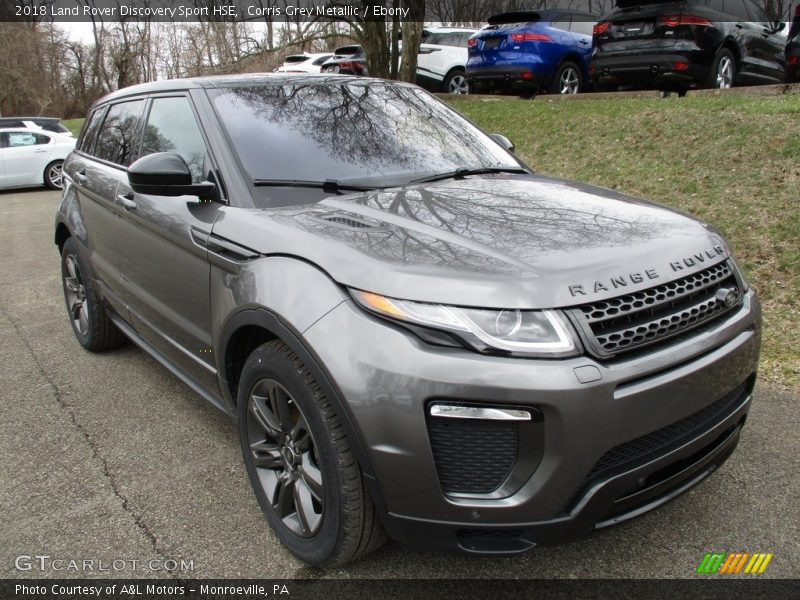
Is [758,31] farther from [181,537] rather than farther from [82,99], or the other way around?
[82,99]

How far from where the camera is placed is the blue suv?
1059 cm

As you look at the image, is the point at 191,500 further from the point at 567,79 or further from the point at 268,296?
the point at 567,79

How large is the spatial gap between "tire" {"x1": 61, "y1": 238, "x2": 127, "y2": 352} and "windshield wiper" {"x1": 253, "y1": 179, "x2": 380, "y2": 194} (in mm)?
2168

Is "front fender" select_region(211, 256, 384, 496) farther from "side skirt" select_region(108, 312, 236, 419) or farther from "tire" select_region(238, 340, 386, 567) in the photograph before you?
"side skirt" select_region(108, 312, 236, 419)

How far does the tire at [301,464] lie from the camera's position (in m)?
2.12

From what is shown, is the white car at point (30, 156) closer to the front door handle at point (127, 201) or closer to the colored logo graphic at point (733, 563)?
the front door handle at point (127, 201)

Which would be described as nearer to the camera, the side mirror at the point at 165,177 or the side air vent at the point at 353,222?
the side air vent at the point at 353,222

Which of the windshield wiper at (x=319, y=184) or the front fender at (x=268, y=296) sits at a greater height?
the windshield wiper at (x=319, y=184)

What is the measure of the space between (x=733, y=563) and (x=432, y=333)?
1465 millimetres

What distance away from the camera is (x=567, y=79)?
451 inches

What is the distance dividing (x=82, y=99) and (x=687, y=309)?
45.7 m

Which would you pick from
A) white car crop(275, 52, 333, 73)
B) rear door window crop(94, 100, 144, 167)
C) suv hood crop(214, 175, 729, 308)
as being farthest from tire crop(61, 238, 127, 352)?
white car crop(275, 52, 333, 73)

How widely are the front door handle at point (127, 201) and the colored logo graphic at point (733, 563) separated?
302cm

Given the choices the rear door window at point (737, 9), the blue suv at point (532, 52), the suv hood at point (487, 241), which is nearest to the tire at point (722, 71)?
the rear door window at point (737, 9)
